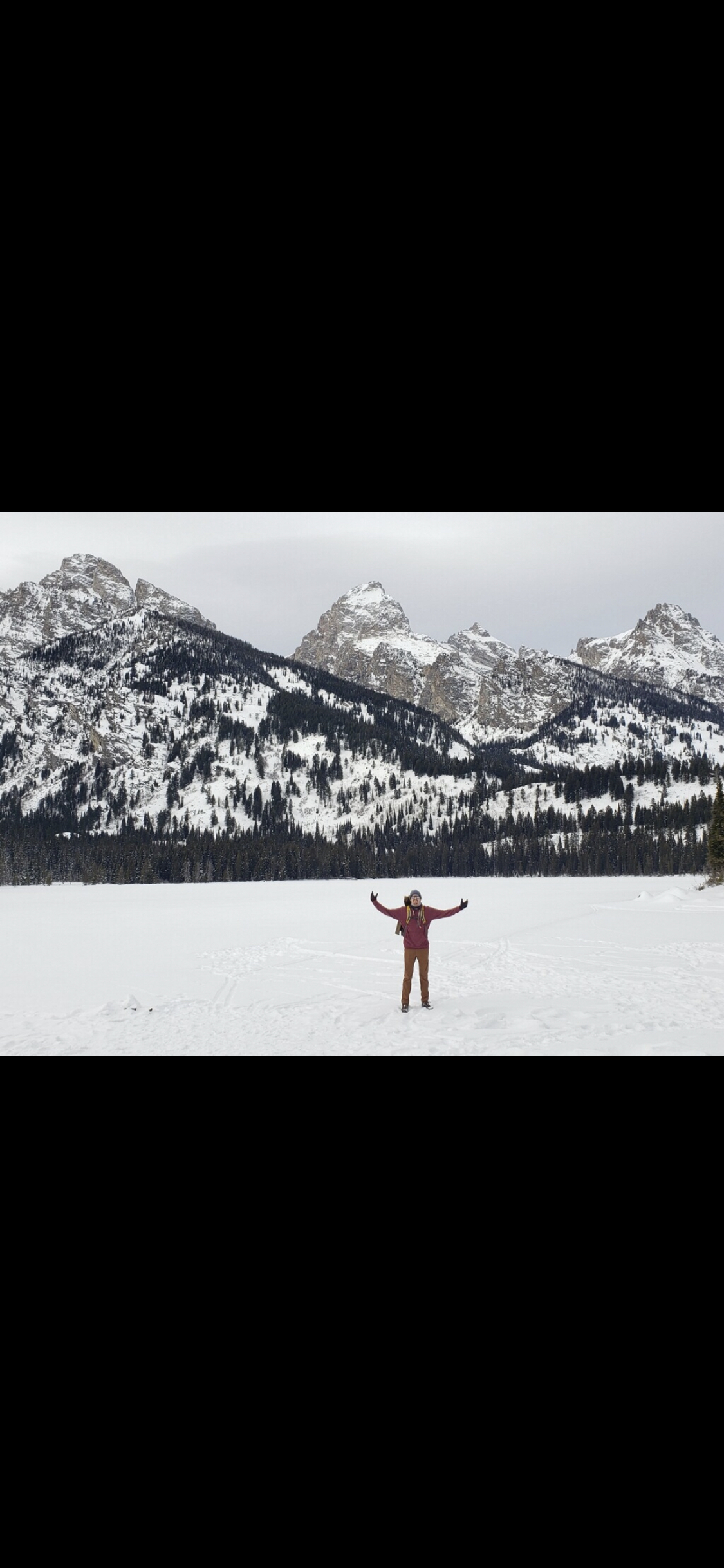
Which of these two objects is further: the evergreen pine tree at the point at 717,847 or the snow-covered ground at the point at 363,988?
the evergreen pine tree at the point at 717,847

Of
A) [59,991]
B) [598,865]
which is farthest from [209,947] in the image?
[598,865]

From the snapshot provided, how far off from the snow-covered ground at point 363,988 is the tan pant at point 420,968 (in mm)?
343

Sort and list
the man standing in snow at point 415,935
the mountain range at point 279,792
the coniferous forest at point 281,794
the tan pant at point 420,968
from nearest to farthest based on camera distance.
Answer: the tan pant at point 420,968 → the man standing in snow at point 415,935 → the coniferous forest at point 281,794 → the mountain range at point 279,792

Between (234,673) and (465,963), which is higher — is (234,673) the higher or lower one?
the higher one

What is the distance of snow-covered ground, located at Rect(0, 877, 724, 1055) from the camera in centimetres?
859

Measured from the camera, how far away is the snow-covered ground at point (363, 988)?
A: 338 inches

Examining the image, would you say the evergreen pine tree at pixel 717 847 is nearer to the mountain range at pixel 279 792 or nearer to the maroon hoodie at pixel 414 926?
the maroon hoodie at pixel 414 926

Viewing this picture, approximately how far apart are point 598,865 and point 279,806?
7427 centimetres

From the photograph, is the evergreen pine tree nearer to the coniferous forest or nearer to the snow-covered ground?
the snow-covered ground

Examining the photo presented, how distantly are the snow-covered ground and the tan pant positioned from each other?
0.34 metres

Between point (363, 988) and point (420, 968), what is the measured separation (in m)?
2.46

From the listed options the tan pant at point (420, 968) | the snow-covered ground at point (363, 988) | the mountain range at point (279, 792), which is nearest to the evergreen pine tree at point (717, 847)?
the snow-covered ground at point (363, 988)

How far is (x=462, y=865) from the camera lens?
12156cm
